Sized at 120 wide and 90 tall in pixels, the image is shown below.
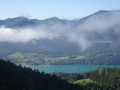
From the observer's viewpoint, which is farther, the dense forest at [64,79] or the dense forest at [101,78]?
the dense forest at [101,78]

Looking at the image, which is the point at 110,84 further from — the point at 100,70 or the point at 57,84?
the point at 57,84

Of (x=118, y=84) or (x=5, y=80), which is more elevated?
(x=5, y=80)

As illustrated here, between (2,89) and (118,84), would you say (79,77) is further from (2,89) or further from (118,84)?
(2,89)

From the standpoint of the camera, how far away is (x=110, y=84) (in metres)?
107

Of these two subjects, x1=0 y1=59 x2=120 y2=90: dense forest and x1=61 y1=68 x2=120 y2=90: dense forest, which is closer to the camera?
x1=0 y1=59 x2=120 y2=90: dense forest

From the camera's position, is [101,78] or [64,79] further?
[101,78]

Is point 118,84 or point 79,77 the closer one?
point 118,84

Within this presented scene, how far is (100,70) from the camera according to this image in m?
134

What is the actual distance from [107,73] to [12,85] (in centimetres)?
9097

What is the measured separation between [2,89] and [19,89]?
172 inches

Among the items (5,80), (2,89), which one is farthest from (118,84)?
(2,89)

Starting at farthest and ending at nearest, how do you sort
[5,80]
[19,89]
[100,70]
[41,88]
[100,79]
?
[100,70], [100,79], [41,88], [5,80], [19,89]

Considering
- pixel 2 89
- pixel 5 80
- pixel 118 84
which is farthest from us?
pixel 118 84

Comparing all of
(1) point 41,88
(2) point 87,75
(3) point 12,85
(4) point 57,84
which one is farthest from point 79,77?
(3) point 12,85
